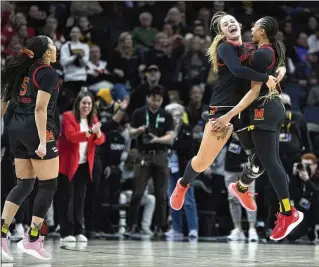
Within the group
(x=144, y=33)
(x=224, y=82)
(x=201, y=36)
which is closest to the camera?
(x=224, y=82)

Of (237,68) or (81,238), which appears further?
(81,238)

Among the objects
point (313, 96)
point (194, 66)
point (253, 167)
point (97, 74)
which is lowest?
point (253, 167)

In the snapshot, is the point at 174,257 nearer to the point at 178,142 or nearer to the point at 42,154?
the point at 42,154

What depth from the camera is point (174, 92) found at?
48.4ft

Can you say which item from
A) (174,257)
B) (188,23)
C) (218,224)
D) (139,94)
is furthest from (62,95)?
(174,257)

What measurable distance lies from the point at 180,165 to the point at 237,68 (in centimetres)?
543

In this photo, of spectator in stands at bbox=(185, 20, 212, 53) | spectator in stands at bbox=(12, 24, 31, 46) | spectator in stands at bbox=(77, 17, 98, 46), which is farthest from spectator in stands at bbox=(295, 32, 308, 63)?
spectator in stands at bbox=(12, 24, 31, 46)

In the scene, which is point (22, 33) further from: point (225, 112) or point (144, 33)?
point (225, 112)

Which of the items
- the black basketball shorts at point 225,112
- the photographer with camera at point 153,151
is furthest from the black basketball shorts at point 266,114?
the photographer with camera at point 153,151

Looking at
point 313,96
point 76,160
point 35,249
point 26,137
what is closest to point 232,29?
point 26,137

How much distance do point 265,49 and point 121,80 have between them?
7.53m

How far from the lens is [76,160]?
37.2ft

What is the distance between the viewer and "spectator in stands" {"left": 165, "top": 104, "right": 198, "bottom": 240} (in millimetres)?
12414

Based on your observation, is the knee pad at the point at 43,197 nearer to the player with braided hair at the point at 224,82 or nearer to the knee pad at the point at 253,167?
the player with braided hair at the point at 224,82
